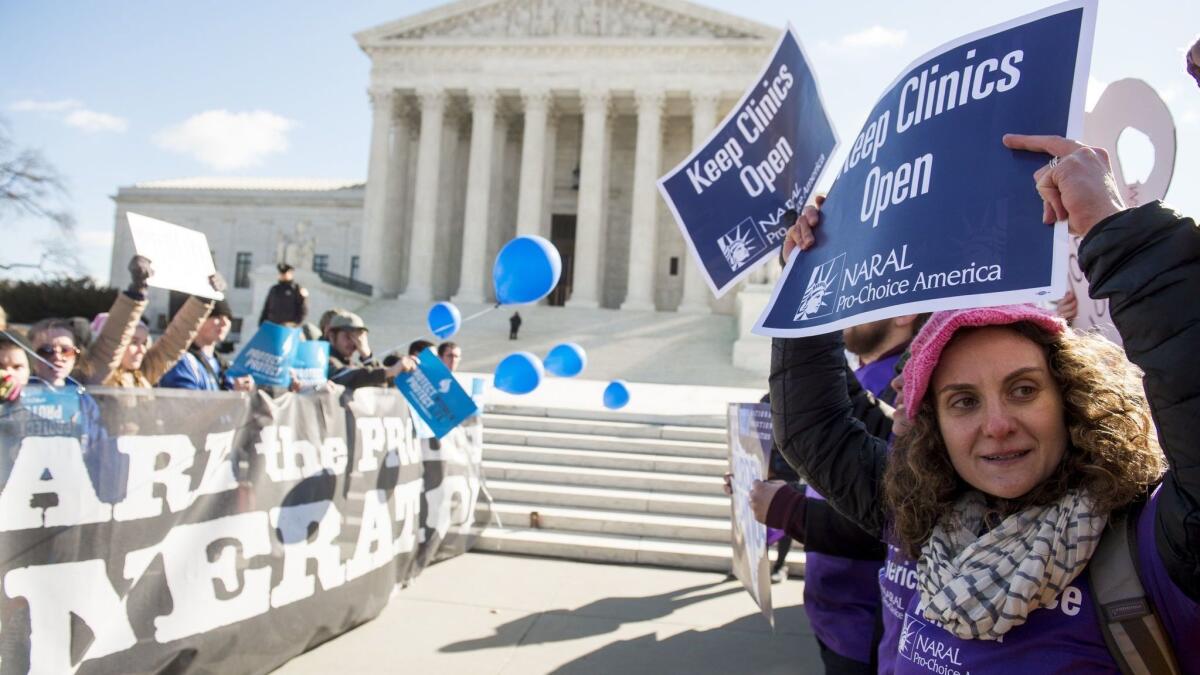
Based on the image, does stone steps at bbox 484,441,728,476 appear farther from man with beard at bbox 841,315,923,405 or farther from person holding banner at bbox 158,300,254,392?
man with beard at bbox 841,315,923,405

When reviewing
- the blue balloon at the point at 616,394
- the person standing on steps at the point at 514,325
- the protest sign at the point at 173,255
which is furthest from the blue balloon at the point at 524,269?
the person standing on steps at the point at 514,325

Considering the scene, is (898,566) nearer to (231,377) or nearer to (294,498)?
(294,498)

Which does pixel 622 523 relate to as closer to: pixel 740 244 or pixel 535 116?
pixel 740 244

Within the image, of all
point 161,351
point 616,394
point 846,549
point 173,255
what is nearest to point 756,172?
point 846,549

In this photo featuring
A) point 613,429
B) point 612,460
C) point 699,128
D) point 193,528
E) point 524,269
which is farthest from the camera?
point 699,128

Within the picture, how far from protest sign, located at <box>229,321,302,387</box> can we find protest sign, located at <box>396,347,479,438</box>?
79 cm

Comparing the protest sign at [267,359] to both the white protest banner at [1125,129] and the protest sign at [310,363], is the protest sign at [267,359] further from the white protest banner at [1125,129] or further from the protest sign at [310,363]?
the white protest banner at [1125,129]

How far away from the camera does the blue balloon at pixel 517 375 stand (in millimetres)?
7953

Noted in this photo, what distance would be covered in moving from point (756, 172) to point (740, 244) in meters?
0.31

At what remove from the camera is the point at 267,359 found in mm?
5090

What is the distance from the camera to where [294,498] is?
13.5ft

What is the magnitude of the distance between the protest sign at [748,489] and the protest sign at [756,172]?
1209 millimetres

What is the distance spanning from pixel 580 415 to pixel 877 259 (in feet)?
30.4

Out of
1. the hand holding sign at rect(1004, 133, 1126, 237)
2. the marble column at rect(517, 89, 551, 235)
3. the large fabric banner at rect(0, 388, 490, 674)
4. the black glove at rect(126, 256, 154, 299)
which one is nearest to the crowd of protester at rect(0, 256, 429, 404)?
the black glove at rect(126, 256, 154, 299)
